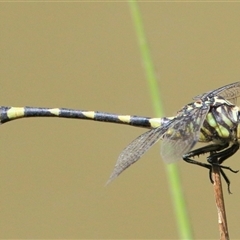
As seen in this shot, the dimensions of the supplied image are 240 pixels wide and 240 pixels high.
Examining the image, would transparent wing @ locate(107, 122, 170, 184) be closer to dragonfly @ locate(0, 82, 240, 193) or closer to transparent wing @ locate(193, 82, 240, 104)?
dragonfly @ locate(0, 82, 240, 193)

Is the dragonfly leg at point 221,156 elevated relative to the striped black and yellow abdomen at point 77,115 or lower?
lower

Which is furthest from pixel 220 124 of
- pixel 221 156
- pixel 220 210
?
pixel 220 210

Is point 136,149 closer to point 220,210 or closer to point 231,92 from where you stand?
point 220,210

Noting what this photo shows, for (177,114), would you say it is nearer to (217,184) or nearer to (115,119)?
(115,119)

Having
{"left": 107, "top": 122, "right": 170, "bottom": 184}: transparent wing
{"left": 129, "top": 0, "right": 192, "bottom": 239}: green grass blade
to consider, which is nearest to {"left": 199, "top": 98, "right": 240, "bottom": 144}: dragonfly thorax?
{"left": 107, "top": 122, "right": 170, "bottom": 184}: transparent wing

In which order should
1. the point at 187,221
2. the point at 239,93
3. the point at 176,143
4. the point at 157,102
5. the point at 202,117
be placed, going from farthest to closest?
1. the point at 239,93
2. the point at 202,117
3. the point at 176,143
4. the point at 157,102
5. the point at 187,221

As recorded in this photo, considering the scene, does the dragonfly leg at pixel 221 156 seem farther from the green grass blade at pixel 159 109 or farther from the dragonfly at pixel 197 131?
the green grass blade at pixel 159 109

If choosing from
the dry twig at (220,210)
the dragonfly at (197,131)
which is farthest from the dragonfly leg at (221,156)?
the dry twig at (220,210)

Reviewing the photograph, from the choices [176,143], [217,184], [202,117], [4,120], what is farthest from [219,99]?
[4,120]
